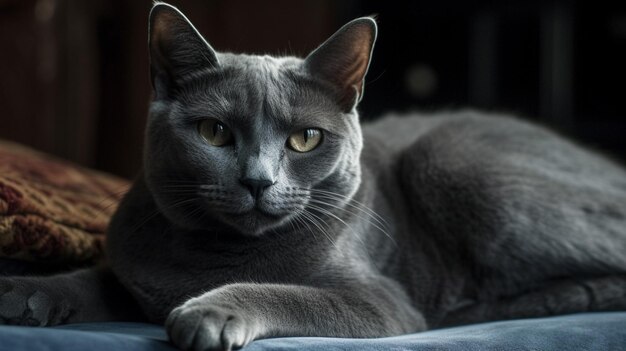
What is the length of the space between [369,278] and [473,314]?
29 centimetres

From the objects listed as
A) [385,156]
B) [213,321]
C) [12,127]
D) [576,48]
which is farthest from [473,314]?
[12,127]

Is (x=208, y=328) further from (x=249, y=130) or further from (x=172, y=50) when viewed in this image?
(x=172, y=50)

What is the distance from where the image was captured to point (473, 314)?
146 cm

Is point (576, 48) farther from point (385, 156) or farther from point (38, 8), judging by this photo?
point (38, 8)

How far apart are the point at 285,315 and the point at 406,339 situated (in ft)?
0.61

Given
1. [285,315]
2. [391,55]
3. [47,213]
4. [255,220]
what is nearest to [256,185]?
[255,220]

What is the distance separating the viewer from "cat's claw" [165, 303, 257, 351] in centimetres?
88

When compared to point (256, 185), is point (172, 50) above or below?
above

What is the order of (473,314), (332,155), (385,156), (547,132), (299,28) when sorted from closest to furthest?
1. (332,155)
2. (473,314)
3. (385,156)
4. (547,132)
5. (299,28)

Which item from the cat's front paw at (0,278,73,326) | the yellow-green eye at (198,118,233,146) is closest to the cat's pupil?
the yellow-green eye at (198,118,233,146)

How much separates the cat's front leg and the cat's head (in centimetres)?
13

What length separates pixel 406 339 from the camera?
3.57 ft

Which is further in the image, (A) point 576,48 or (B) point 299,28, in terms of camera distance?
(B) point 299,28

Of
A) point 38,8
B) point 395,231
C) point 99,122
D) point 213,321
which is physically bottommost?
point 99,122
